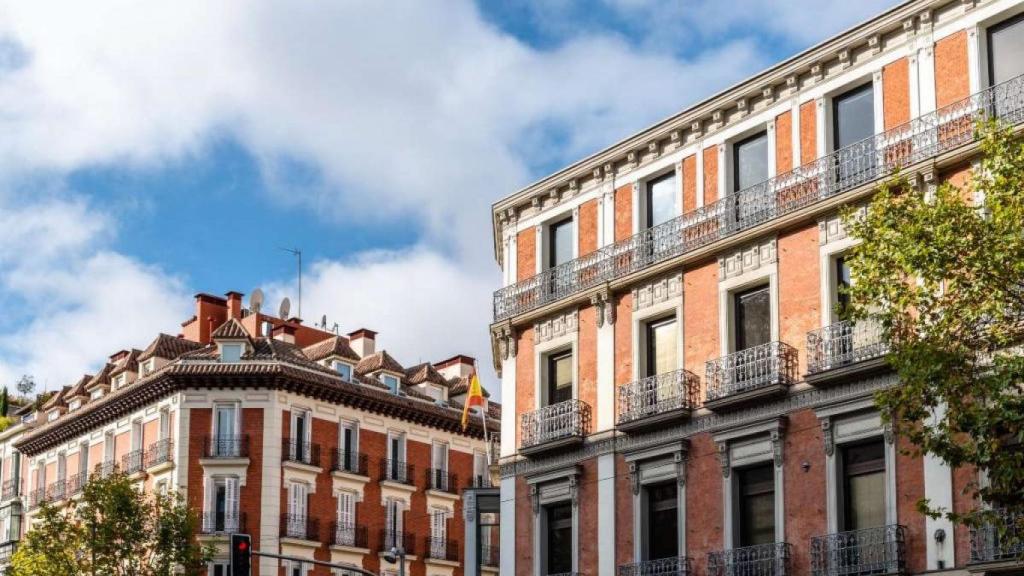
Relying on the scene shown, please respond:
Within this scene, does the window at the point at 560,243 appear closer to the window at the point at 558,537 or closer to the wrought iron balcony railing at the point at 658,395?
the wrought iron balcony railing at the point at 658,395

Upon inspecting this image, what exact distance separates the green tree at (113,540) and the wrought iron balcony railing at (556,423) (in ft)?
57.6

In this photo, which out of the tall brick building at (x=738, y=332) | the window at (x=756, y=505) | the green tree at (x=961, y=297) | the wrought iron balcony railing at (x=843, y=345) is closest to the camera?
the green tree at (x=961, y=297)

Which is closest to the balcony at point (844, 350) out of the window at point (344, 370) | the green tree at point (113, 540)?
the green tree at point (113, 540)

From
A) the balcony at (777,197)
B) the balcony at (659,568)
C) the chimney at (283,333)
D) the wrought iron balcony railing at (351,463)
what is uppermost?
the chimney at (283,333)

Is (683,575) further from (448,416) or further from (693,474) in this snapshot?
(448,416)

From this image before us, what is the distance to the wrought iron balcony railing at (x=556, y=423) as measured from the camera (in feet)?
119

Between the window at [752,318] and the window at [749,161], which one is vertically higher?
the window at [749,161]

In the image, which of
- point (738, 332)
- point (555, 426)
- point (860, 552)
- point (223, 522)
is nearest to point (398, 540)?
point (223, 522)

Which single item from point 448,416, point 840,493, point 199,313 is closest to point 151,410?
point 199,313

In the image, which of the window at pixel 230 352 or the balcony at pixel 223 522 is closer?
the balcony at pixel 223 522

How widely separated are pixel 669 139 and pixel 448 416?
35118mm

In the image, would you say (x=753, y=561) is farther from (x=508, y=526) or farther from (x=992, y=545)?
(x=508, y=526)

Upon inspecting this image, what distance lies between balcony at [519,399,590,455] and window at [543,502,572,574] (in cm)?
141

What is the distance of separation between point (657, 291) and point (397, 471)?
33.2 m
